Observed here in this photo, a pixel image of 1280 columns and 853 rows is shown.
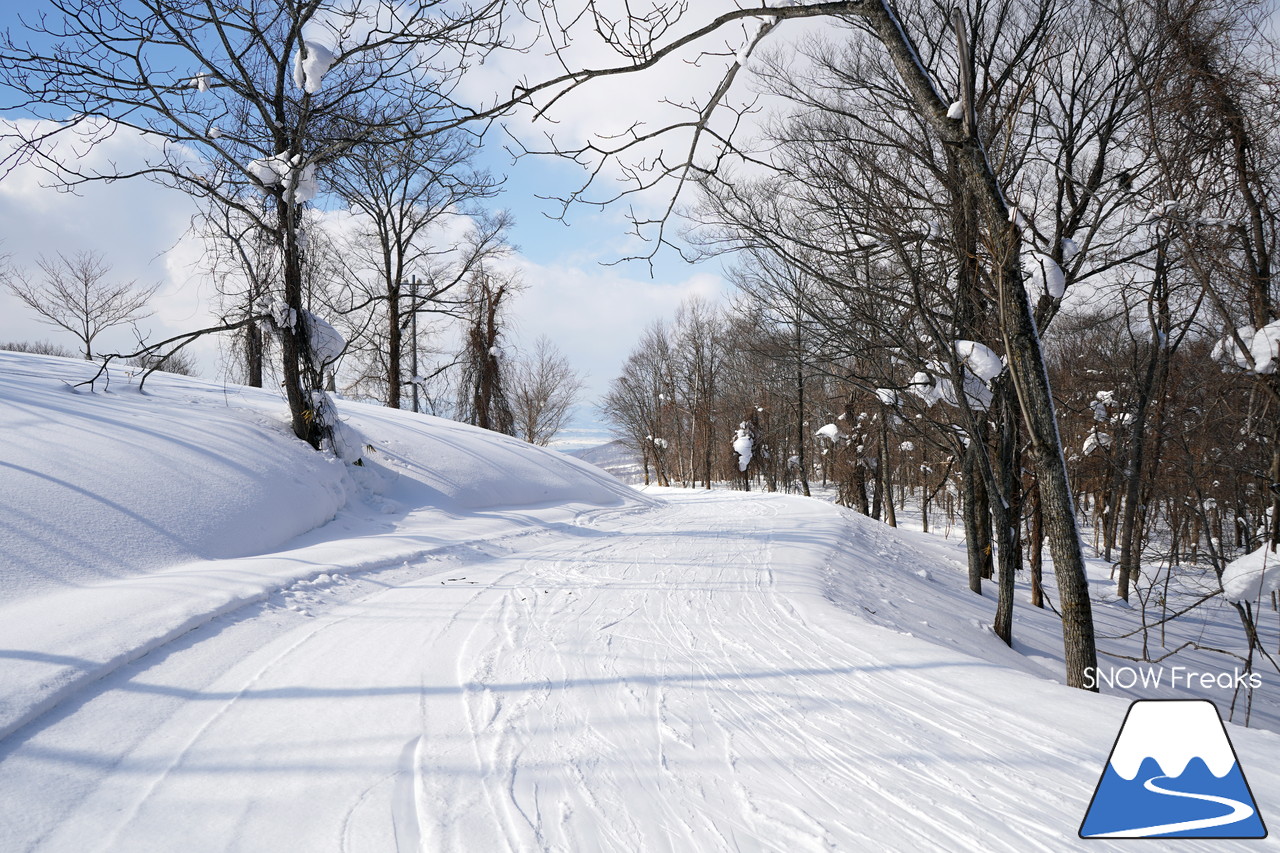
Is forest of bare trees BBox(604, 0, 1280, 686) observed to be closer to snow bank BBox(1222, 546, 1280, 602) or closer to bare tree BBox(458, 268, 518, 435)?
snow bank BBox(1222, 546, 1280, 602)

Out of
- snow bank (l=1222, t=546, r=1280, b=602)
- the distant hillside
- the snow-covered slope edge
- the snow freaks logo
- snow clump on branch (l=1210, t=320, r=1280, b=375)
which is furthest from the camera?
the distant hillside

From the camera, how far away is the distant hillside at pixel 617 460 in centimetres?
4750

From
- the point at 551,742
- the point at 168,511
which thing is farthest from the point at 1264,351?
the point at 168,511

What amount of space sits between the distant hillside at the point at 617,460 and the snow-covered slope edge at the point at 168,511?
3734 cm

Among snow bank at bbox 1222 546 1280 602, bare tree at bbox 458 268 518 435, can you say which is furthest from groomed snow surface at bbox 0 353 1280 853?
bare tree at bbox 458 268 518 435

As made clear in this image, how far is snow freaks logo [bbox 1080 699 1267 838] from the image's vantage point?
1.73 m

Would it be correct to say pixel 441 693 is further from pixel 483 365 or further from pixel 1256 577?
pixel 483 365

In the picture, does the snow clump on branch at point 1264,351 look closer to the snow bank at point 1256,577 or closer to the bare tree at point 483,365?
the snow bank at point 1256,577

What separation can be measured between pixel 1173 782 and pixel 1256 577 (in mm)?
3240

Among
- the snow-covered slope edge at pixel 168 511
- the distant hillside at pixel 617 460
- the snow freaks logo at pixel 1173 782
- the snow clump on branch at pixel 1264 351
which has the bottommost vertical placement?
the distant hillside at pixel 617 460

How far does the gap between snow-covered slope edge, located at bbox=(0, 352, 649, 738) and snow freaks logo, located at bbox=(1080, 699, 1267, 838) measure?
3540 millimetres

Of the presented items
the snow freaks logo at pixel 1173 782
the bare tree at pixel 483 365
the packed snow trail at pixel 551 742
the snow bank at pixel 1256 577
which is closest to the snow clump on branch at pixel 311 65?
the packed snow trail at pixel 551 742

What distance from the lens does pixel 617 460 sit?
5512 cm

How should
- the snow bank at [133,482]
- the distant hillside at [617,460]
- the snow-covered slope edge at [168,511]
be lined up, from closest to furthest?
the snow-covered slope edge at [168,511] → the snow bank at [133,482] → the distant hillside at [617,460]
